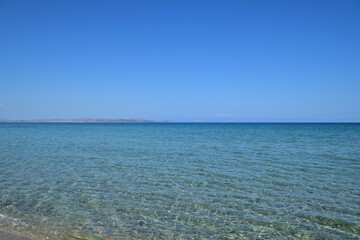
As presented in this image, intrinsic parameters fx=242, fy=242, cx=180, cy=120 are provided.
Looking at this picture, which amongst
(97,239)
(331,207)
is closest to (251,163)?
(331,207)

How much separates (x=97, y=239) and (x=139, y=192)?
3.62 m

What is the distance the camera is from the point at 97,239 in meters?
5.71

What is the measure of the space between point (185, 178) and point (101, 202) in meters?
4.43

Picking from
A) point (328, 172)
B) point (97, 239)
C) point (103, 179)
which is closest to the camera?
point (97, 239)

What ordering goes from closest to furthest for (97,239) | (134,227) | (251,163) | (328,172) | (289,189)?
(97,239) < (134,227) < (289,189) < (328,172) < (251,163)

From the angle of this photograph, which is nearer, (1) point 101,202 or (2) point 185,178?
(1) point 101,202

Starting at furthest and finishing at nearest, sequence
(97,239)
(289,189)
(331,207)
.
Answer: (289,189)
(331,207)
(97,239)

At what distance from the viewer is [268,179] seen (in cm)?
1143

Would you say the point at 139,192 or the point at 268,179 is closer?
the point at 139,192

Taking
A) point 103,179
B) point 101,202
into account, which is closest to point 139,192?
point 101,202

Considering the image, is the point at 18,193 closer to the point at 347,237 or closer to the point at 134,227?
the point at 134,227

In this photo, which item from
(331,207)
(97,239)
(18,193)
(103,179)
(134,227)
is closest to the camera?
(97,239)

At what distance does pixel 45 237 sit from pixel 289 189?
8678 mm

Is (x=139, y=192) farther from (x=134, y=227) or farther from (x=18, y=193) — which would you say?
(x=18, y=193)
